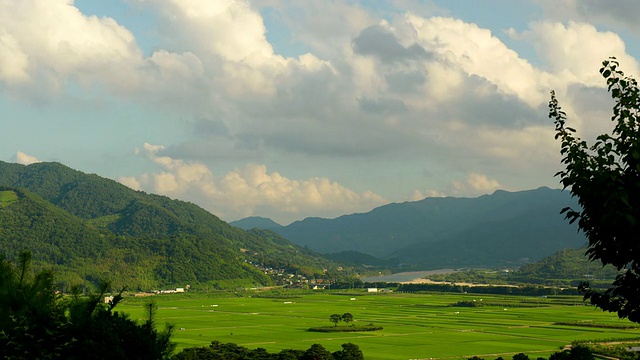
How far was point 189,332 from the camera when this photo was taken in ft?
387

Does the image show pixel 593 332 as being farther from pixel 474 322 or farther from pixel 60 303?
pixel 60 303

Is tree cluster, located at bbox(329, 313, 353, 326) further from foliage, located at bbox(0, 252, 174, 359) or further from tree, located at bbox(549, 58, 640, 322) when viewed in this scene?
tree, located at bbox(549, 58, 640, 322)

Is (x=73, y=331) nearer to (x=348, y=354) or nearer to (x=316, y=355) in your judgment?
(x=316, y=355)

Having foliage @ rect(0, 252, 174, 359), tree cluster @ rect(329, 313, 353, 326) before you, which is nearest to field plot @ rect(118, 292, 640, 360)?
tree cluster @ rect(329, 313, 353, 326)

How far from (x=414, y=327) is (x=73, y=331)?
11271cm

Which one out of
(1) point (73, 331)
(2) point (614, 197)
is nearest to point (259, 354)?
(1) point (73, 331)

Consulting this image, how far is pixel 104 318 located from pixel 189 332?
101 metres

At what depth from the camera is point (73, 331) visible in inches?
829

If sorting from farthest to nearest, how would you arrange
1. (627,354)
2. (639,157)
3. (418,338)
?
1. (418,338)
2. (627,354)
3. (639,157)

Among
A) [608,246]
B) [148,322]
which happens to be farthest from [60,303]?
[608,246]

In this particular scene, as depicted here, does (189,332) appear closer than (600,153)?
No

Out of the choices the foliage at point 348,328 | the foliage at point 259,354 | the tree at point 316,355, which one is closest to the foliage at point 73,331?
the foliage at point 259,354

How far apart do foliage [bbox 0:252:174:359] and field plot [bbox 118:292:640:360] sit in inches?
2766

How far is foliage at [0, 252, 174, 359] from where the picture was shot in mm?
20578
